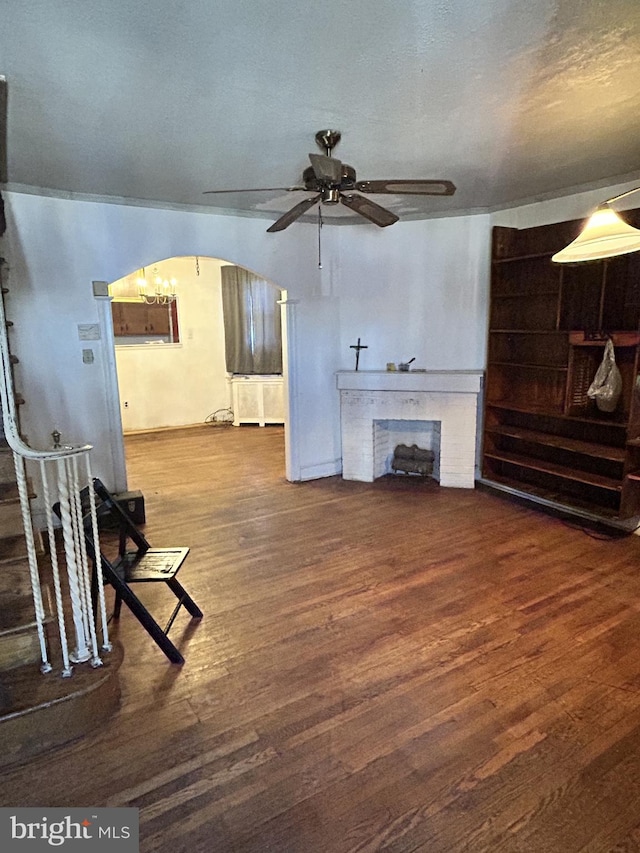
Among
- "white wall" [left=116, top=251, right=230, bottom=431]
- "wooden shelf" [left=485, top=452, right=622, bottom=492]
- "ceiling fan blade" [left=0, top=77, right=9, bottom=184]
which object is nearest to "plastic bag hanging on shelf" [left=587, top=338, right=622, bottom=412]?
"wooden shelf" [left=485, top=452, right=622, bottom=492]

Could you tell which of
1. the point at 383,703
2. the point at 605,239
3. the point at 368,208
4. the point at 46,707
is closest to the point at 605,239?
the point at 605,239

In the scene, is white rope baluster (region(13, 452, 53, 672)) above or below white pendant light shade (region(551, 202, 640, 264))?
below

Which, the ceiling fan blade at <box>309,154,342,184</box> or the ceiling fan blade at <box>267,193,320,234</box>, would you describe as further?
the ceiling fan blade at <box>267,193,320,234</box>

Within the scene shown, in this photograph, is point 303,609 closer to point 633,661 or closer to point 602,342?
point 633,661

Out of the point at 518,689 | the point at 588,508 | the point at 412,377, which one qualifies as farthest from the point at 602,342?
the point at 518,689

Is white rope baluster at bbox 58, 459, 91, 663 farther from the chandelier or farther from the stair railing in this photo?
the chandelier

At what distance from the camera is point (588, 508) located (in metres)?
3.94

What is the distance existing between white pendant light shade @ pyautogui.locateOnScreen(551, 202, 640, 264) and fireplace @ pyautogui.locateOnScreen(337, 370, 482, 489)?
2237 millimetres

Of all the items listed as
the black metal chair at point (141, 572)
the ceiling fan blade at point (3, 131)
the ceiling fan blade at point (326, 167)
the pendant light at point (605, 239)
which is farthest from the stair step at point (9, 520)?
the pendant light at point (605, 239)

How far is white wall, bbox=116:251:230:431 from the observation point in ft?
24.8

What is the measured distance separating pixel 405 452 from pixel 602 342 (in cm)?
213

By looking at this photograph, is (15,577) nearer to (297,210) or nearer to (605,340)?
(297,210)

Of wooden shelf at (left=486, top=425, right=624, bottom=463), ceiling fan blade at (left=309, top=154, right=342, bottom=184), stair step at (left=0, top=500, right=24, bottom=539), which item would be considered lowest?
wooden shelf at (left=486, top=425, right=624, bottom=463)

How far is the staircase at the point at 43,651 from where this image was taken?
1.82 metres
